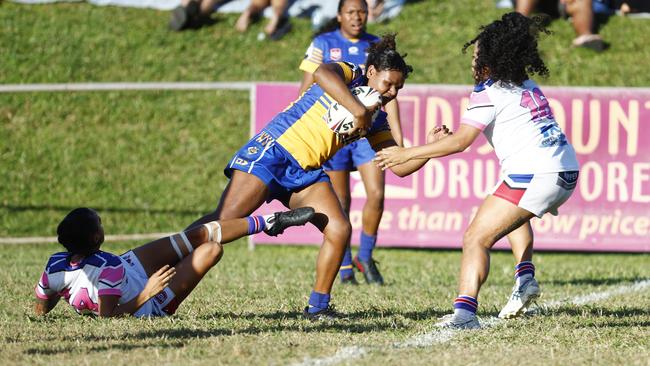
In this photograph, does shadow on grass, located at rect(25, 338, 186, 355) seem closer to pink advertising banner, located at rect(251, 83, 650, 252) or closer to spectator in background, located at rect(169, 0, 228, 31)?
pink advertising banner, located at rect(251, 83, 650, 252)

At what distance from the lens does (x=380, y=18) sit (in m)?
17.3

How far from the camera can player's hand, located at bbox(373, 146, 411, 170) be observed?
667cm

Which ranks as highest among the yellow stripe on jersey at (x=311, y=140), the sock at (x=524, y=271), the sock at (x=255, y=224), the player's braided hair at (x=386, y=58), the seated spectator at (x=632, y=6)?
the seated spectator at (x=632, y=6)

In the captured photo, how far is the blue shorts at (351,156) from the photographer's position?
9609mm

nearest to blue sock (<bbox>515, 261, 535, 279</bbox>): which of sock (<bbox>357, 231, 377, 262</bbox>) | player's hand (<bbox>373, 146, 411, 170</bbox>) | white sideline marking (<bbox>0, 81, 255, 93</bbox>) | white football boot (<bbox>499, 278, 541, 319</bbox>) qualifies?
white football boot (<bbox>499, 278, 541, 319</bbox>)

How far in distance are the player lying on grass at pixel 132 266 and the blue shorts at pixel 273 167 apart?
248 millimetres

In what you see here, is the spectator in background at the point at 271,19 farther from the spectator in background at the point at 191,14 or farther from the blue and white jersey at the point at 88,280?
the blue and white jersey at the point at 88,280

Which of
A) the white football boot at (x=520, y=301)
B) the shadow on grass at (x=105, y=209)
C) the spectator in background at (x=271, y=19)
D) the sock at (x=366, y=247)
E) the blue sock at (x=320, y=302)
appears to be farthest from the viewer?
the spectator in background at (x=271, y=19)

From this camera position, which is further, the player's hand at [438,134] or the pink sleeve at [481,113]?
the player's hand at [438,134]

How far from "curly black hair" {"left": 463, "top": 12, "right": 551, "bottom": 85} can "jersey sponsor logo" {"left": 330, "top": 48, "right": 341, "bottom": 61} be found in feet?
10.4

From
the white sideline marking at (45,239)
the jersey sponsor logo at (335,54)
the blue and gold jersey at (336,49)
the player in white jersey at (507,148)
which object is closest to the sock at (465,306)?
the player in white jersey at (507,148)

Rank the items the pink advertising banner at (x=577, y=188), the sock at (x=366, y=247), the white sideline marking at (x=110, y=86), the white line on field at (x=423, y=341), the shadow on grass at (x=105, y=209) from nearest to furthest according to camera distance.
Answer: the white line on field at (x=423, y=341)
the sock at (x=366, y=247)
the pink advertising banner at (x=577, y=188)
the white sideline marking at (x=110, y=86)
the shadow on grass at (x=105, y=209)

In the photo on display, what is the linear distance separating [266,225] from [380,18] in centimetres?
1088

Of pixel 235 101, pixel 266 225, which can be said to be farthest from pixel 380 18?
pixel 266 225
